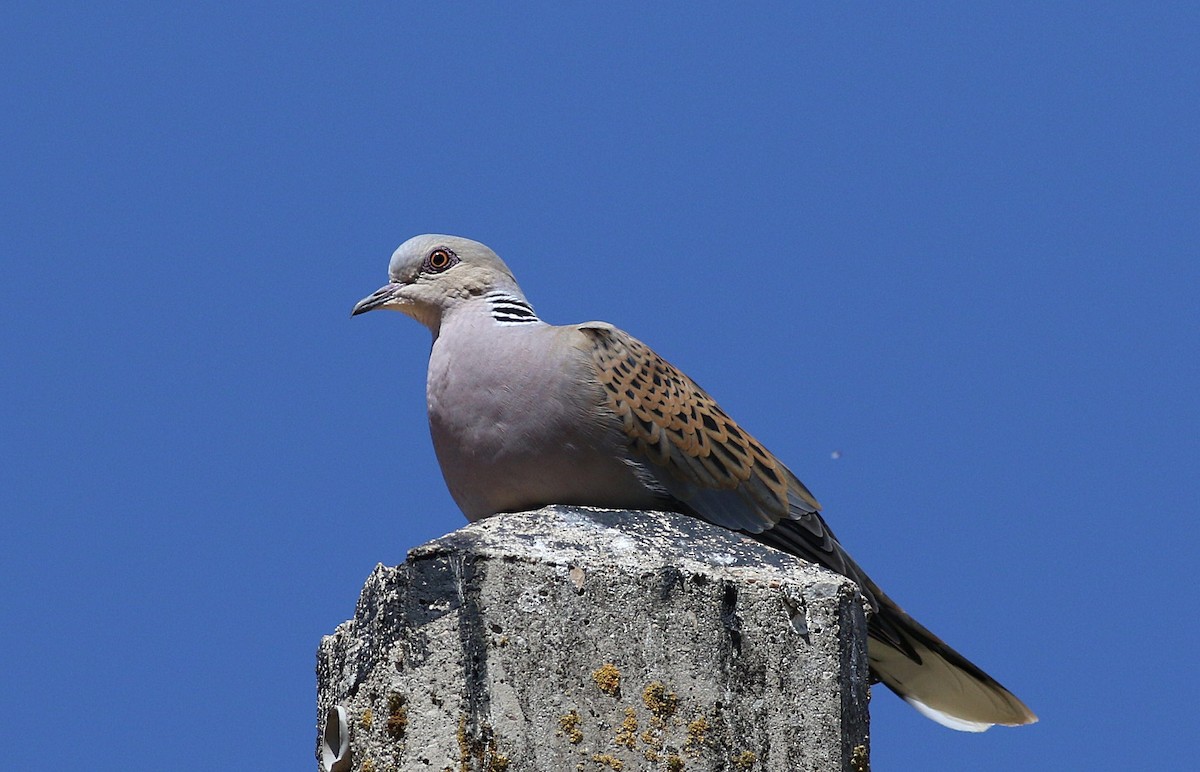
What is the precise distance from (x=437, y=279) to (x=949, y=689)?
290cm

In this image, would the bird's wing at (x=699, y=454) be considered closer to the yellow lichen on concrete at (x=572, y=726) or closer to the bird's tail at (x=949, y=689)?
the bird's tail at (x=949, y=689)

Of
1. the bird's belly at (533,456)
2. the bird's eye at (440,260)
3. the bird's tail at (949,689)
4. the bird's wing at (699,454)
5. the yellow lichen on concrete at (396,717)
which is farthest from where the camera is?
the bird's eye at (440,260)

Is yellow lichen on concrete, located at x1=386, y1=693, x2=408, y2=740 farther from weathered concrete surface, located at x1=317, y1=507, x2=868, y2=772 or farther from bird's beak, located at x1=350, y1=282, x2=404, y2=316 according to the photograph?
bird's beak, located at x1=350, y1=282, x2=404, y2=316

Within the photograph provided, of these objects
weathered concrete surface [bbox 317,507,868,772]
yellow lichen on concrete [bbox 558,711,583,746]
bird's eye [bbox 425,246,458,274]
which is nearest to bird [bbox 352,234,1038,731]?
bird's eye [bbox 425,246,458,274]

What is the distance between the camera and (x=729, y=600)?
5.09 metres

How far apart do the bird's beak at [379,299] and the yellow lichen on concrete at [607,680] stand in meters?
2.94

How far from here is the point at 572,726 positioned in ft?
16.1

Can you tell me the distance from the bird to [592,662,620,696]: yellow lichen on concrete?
4.42ft

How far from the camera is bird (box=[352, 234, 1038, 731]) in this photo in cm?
627

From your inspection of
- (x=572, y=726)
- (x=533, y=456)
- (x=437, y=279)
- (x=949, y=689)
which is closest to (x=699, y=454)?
(x=533, y=456)

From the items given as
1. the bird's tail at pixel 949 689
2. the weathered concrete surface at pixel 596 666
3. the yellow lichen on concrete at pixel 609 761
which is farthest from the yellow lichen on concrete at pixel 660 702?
the bird's tail at pixel 949 689

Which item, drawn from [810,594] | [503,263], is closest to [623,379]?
[503,263]

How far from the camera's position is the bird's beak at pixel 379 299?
741 centimetres

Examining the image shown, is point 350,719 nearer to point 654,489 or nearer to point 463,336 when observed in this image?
point 654,489
